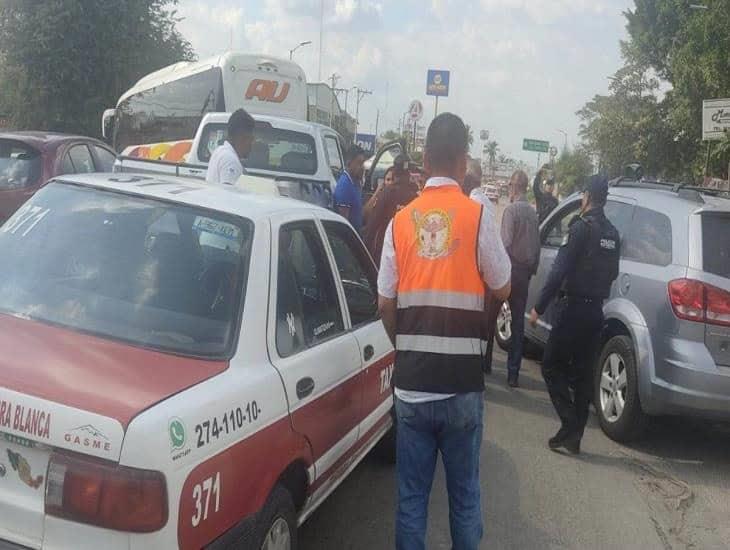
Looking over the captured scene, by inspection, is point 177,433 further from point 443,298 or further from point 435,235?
point 435,235

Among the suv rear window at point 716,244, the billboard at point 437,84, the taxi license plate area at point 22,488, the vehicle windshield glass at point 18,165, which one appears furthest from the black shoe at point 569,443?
the billboard at point 437,84

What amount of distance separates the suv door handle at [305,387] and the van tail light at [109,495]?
887 millimetres

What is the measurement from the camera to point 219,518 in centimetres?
254

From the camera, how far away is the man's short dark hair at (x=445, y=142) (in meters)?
3.24

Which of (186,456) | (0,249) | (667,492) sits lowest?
(667,492)

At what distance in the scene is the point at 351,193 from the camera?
25.4 ft

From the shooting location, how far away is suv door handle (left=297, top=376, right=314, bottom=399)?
122 inches

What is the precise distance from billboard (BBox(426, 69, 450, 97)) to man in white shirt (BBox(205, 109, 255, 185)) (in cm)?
1360

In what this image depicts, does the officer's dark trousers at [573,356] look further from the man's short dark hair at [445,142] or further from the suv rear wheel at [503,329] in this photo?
the suv rear wheel at [503,329]

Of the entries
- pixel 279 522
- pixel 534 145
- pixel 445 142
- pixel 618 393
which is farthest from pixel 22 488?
pixel 534 145

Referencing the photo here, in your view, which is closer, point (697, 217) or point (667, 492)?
point (667, 492)

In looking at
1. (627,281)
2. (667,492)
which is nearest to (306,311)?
(667,492)

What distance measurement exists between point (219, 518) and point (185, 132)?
14849 millimetres

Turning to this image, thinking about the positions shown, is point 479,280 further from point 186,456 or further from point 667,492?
point 667,492
